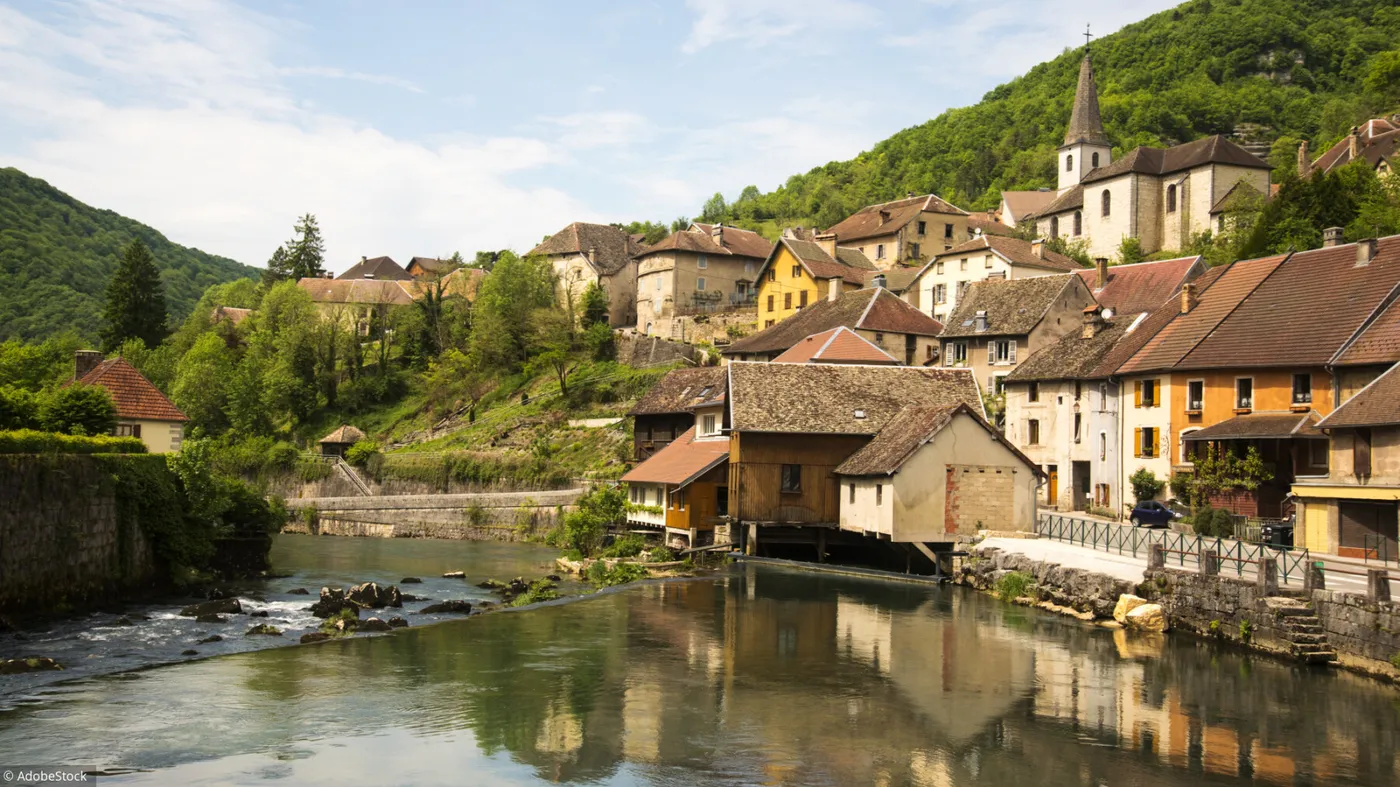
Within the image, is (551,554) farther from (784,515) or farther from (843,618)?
(843,618)

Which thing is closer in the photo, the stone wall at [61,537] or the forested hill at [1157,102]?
the stone wall at [61,537]

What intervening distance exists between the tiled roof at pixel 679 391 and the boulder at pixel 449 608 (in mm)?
22332

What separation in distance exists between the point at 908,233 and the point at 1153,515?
4873 cm

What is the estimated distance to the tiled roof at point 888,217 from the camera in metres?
86.4

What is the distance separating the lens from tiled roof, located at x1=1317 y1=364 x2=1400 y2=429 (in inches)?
1184

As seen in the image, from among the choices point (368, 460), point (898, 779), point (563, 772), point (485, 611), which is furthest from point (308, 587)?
point (368, 460)

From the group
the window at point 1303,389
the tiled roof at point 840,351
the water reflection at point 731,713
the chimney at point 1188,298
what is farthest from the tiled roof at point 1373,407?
the tiled roof at point 840,351

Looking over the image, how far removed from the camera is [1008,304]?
182ft

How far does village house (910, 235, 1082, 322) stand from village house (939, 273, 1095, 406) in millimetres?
10898

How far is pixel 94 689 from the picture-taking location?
20781mm

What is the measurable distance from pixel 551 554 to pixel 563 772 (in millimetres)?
35113

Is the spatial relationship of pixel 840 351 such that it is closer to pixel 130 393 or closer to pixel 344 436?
pixel 130 393

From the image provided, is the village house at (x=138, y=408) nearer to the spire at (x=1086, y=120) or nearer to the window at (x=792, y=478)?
the window at (x=792, y=478)

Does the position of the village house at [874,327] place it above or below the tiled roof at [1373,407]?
above
